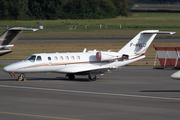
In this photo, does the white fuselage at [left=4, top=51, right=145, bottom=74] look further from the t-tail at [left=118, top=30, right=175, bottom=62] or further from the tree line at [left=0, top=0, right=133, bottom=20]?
the tree line at [left=0, top=0, right=133, bottom=20]

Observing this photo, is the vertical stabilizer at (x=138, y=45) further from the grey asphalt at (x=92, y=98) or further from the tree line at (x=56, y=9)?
the tree line at (x=56, y=9)

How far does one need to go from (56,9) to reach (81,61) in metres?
110

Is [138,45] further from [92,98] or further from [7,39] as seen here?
[7,39]

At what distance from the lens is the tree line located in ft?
429

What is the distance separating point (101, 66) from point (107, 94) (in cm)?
811

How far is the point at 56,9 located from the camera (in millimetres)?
139250

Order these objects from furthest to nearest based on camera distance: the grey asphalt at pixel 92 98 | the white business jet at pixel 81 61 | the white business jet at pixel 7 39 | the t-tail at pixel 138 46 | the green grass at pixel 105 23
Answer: the green grass at pixel 105 23 < the white business jet at pixel 7 39 < the t-tail at pixel 138 46 < the white business jet at pixel 81 61 < the grey asphalt at pixel 92 98

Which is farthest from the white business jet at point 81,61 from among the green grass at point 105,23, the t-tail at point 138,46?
the green grass at point 105,23

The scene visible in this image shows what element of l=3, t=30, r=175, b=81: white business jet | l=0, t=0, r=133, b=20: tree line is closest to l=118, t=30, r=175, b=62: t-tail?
l=3, t=30, r=175, b=81: white business jet

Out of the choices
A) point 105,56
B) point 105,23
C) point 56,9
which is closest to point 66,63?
point 105,56

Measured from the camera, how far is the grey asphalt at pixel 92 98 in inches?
684

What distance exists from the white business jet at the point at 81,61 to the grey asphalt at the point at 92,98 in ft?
3.24

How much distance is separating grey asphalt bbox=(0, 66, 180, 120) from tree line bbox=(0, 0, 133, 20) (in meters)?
101

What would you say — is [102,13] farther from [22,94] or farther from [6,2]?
[22,94]
